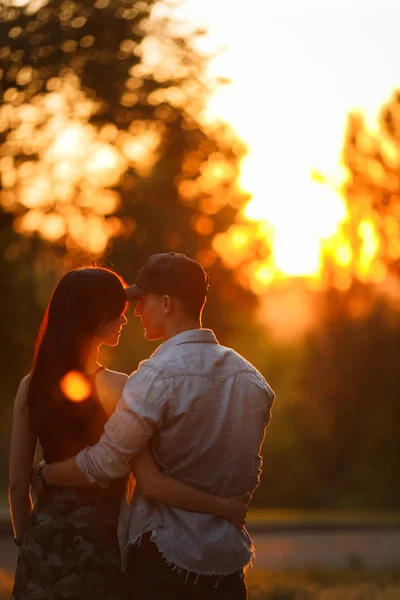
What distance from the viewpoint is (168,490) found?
135 inches

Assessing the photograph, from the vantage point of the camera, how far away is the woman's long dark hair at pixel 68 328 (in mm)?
3691

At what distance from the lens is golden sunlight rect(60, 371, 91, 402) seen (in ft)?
12.2

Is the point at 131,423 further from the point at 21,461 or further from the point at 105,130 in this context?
the point at 105,130

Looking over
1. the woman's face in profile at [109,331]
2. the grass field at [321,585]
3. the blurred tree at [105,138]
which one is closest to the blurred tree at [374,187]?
the blurred tree at [105,138]

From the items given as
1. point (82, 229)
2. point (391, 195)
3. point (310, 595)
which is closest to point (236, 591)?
point (310, 595)

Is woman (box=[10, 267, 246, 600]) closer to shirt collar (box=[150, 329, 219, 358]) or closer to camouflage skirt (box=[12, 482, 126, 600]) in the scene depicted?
camouflage skirt (box=[12, 482, 126, 600])

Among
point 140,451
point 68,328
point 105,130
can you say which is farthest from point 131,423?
point 105,130

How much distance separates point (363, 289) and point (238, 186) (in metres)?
10.7

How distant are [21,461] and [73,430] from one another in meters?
0.30

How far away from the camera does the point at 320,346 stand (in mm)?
24531

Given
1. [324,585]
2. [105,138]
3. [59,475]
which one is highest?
[59,475]

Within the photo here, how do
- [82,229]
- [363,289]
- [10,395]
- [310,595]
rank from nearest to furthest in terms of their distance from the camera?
[310,595] < [82,229] < [10,395] < [363,289]

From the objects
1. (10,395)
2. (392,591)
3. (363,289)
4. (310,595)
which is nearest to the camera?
(310,595)

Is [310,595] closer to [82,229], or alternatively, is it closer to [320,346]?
[82,229]
